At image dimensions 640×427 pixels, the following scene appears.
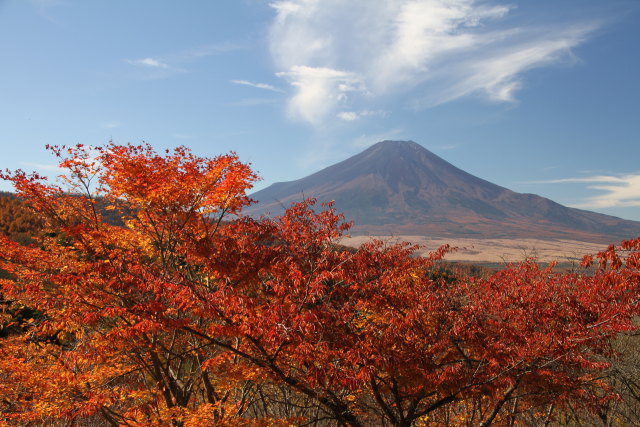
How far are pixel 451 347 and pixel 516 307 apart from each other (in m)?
2.14

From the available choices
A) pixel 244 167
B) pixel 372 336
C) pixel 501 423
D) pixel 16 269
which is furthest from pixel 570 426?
pixel 16 269

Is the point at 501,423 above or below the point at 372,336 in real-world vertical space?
below

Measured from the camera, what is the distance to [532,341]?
24.1 ft

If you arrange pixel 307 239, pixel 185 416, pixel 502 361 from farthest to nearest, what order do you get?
1. pixel 307 239
2. pixel 185 416
3. pixel 502 361

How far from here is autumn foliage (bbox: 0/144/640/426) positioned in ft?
21.3

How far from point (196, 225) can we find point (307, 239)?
3.52 m

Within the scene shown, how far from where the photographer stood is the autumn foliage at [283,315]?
21.3ft

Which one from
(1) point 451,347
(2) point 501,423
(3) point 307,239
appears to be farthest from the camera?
(2) point 501,423

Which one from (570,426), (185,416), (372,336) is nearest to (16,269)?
(185,416)

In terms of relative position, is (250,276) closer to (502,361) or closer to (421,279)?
(421,279)

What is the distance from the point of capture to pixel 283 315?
20.2ft

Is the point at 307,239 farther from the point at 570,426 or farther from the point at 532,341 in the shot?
the point at 570,426

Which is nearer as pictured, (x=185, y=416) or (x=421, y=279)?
(x=185, y=416)

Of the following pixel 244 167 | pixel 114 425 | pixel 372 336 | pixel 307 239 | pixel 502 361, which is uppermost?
pixel 244 167
